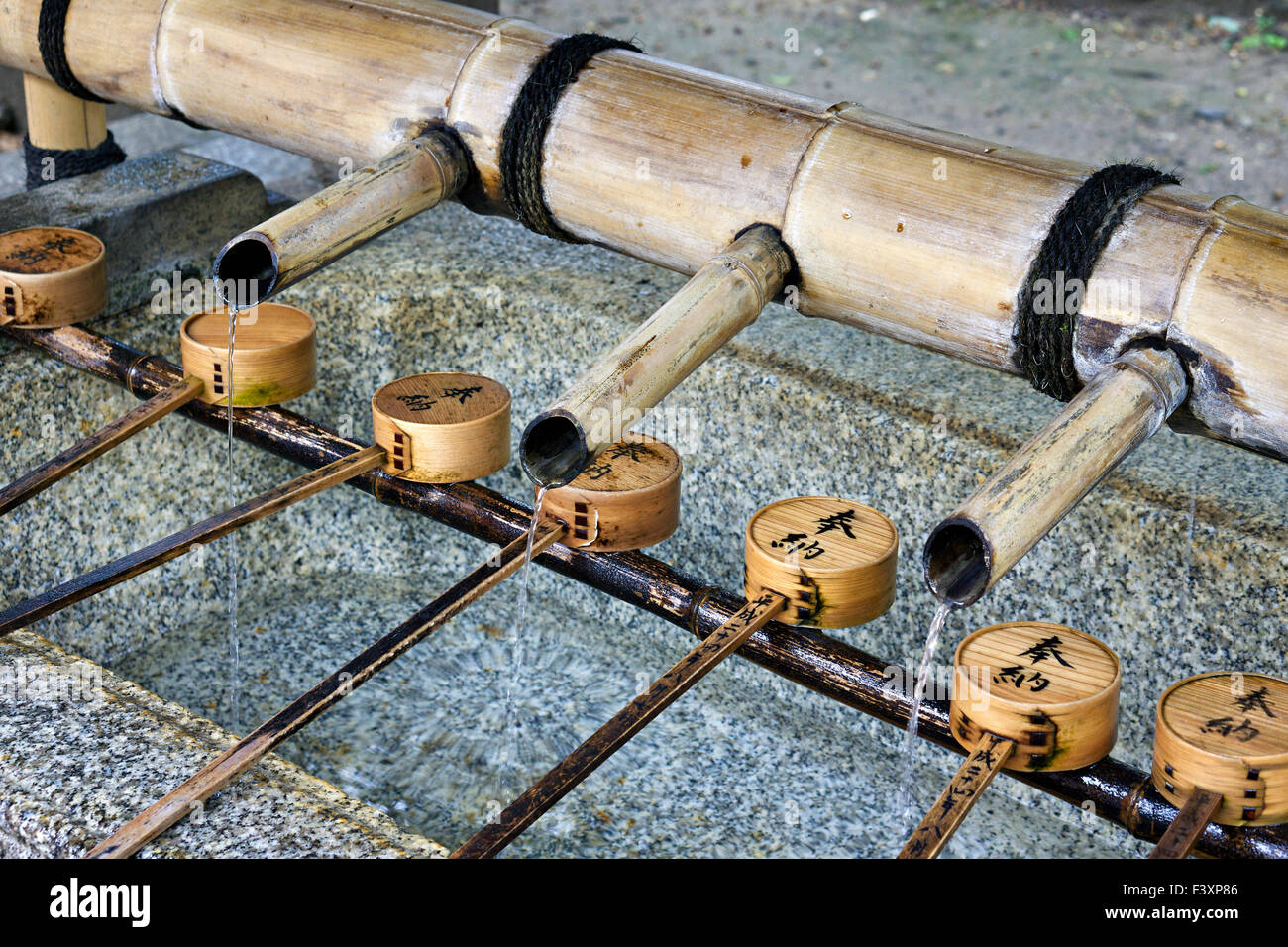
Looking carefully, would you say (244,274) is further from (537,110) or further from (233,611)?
(233,611)

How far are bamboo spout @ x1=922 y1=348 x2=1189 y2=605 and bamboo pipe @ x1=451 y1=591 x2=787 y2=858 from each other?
42 cm

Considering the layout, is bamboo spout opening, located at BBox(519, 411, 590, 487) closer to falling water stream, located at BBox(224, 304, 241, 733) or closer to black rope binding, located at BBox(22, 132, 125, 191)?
falling water stream, located at BBox(224, 304, 241, 733)

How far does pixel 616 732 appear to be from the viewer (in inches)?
67.9

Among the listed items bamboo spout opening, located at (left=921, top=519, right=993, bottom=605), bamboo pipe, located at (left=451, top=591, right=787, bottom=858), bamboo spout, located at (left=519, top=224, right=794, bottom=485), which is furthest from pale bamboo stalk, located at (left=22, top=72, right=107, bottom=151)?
bamboo spout opening, located at (left=921, top=519, right=993, bottom=605)

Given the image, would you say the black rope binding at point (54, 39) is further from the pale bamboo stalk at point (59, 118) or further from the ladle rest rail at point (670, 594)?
the ladle rest rail at point (670, 594)

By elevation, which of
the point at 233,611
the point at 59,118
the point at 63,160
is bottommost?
the point at 233,611

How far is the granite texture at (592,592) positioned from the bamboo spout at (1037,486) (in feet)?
2.83

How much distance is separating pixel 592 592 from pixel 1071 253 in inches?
73.2

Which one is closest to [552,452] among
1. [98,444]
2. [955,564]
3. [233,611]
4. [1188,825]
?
[955,564]

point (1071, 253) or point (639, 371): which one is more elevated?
point (1071, 253)

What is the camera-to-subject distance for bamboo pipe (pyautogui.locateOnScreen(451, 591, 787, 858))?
161cm

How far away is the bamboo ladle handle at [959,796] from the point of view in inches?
59.6

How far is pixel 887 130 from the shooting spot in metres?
2.00
